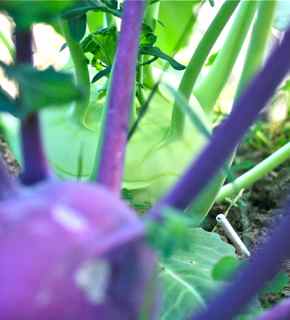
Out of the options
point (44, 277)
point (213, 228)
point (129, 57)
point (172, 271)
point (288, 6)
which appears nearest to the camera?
point (44, 277)

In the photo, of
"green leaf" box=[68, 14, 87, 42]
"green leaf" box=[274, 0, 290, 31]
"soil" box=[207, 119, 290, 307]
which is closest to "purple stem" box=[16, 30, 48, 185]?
"green leaf" box=[68, 14, 87, 42]

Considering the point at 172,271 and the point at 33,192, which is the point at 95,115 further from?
the point at 33,192

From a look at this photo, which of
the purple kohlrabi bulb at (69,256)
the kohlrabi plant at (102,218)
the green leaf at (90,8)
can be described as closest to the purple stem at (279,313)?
the kohlrabi plant at (102,218)

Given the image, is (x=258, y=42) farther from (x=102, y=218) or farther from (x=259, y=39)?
(x=102, y=218)

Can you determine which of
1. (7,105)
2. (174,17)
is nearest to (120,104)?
(7,105)

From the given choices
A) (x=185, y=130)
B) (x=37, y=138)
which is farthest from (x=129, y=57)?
(x=185, y=130)

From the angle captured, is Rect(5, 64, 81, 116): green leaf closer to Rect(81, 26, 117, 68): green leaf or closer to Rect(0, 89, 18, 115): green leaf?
Rect(0, 89, 18, 115): green leaf
